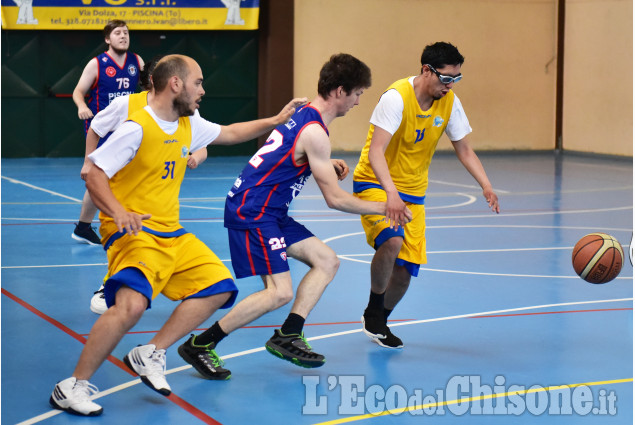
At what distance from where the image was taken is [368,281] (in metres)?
7.78

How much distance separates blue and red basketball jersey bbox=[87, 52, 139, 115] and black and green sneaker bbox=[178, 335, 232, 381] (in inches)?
189

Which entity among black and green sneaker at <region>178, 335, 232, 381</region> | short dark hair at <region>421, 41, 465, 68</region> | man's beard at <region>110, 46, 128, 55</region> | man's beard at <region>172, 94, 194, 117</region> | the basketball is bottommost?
black and green sneaker at <region>178, 335, 232, 381</region>

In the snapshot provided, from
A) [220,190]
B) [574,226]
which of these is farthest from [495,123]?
[574,226]

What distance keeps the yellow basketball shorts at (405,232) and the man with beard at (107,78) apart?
3.90 meters

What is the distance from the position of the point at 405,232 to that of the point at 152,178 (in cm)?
180

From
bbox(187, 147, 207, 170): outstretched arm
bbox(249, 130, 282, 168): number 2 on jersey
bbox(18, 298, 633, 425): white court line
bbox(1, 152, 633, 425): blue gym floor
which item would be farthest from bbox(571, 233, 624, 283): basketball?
bbox(187, 147, 207, 170): outstretched arm

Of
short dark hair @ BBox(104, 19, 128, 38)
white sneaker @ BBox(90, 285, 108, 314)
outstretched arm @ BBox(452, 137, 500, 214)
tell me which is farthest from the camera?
short dark hair @ BBox(104, 19, 128, 38)

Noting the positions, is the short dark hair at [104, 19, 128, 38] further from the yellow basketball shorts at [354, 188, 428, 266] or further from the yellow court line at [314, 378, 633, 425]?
the yellow court line at [314, 378, 633, 425]

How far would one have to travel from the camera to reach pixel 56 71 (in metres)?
18.6

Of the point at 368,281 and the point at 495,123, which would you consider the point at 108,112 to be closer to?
the point at 368,281

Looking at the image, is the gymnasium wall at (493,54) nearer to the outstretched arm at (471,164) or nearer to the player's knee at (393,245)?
the outstretched arm at (471,164)

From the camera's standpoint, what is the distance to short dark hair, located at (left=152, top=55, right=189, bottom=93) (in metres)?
4.74

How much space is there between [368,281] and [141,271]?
346 centimetres

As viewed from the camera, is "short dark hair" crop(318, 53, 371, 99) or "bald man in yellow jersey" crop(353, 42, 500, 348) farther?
"bald man in yellow jersey" crop(353, 42, 500, 348)
